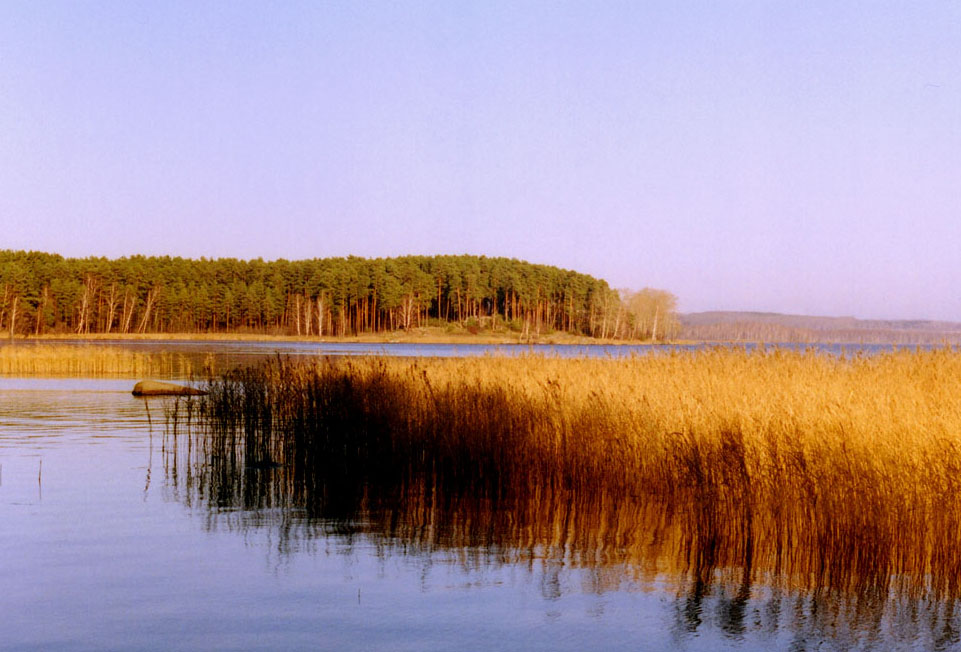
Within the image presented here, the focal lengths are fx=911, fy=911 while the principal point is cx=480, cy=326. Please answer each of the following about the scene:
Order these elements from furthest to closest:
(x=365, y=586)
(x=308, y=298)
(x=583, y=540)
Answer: (x=308, y=298) < (x=583, y=540) < (x=365, y=586)

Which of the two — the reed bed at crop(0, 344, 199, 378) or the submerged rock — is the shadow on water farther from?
the reed bed at crop(0, 344, 199, 378)

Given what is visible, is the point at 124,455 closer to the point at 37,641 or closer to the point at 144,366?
the point at 37,641

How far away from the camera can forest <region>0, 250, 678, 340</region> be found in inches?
4965

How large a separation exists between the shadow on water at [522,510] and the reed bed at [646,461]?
46 mm

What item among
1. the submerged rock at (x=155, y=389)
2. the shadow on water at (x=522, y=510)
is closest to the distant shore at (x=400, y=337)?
the submerged rock at (x=155, y=389)

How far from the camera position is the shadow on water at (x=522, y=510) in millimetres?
8242

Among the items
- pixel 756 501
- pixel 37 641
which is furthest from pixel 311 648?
pixel 756 501

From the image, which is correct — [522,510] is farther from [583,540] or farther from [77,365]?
[77,365]

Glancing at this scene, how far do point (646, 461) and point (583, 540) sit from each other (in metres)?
3.14

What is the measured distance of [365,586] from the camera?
882 cm

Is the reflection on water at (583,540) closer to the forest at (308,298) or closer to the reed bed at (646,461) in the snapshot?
the reed bed at (646,461)

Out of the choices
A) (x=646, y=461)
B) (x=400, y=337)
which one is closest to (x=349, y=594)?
(x=646, y=461)

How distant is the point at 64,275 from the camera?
434ft

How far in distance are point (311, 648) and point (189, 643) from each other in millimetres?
967
